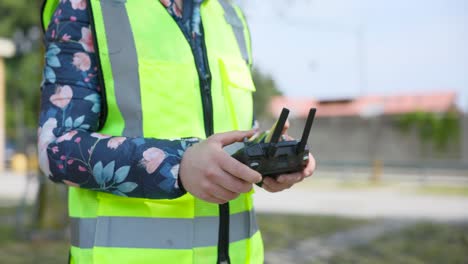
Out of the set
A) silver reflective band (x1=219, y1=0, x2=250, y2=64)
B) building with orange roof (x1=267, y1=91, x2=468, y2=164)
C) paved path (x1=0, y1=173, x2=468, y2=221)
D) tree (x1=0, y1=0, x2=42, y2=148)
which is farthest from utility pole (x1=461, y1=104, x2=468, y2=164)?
tree (x1=0, y1=0, x2=42, y2=148)

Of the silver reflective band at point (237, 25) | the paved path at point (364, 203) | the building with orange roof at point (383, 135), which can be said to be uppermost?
the silver reflective band at point (237, 25)

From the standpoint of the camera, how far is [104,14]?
118 centimetres

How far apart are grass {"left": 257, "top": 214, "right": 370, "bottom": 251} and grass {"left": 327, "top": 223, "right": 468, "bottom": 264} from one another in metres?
0.82

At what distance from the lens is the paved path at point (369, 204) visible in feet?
31.6

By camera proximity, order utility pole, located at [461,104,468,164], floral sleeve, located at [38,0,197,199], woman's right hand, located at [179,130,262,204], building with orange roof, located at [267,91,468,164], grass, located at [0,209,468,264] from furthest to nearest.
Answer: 1. building with orange roof, located at [267,91,468,164]
2. utility pole, located at [461,104,468,164]
3. grass, located at [0,209,468,264]
4. floral sleeve, located at [38,0,197,199]
5. woman's right hand, located at [179,130,262,204]

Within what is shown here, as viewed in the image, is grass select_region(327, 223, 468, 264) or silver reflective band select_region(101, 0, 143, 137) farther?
grass select_region(327, 223, 468, 264)

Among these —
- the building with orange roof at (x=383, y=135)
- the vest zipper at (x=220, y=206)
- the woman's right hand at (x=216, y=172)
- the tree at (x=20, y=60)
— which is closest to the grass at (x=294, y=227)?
the vest zipper at (x=220, y=206)

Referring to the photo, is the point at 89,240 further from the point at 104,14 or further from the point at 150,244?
the point at 104,14

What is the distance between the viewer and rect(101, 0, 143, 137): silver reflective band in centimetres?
117

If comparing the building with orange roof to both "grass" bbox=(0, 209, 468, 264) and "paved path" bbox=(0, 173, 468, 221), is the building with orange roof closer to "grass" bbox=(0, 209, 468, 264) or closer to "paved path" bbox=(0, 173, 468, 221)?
"paved path" bbox=(0, 173, 468, 221)

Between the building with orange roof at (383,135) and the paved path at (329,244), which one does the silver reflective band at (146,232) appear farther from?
the building with orange roof at (383,135)

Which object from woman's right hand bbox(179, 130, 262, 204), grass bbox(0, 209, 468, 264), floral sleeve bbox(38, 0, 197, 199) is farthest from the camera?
grass bbox(0, 209, 468, 264)

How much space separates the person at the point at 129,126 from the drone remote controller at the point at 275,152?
53 millimetres

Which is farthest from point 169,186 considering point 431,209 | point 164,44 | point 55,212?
point 431,209
